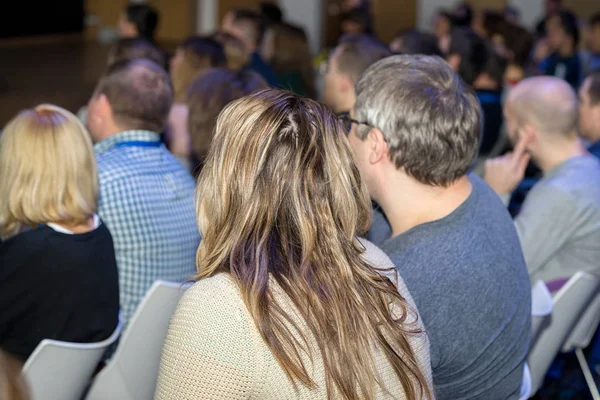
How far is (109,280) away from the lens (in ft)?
7.79

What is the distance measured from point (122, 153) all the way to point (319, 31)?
35.5ft

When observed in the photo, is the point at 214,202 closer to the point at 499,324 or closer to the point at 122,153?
the point at 499,324

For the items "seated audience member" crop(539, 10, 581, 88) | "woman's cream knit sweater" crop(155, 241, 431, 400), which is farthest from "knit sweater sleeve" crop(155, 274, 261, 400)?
"seated audience member" crop(539, 10, 581, 88)

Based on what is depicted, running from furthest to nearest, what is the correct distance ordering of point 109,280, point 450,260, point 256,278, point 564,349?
point 564,349 → point 109,280 → point 450,260 → point 256,278

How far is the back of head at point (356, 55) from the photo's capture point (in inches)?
147

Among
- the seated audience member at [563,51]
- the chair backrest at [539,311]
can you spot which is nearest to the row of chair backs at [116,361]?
the chair backrest at [539,311]

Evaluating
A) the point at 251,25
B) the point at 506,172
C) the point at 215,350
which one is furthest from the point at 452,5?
the point at 215,350


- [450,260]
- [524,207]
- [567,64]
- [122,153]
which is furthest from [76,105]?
[450,260]

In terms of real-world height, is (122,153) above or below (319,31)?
above

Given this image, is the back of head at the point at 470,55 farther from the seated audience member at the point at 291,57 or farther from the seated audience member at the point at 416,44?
the seated audience member at the point at 291,57

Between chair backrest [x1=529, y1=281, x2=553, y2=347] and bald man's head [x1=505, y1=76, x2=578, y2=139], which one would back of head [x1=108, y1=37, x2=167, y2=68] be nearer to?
bald man's head [x1=505, y1=76, x2=578, y2=139]

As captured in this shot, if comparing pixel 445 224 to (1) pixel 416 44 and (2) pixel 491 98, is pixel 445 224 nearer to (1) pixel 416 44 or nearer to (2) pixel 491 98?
(1) pixel 416 44

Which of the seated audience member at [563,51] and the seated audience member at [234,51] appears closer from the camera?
the seated audience member at [234,51]

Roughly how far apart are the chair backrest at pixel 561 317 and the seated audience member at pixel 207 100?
5.15 ft
